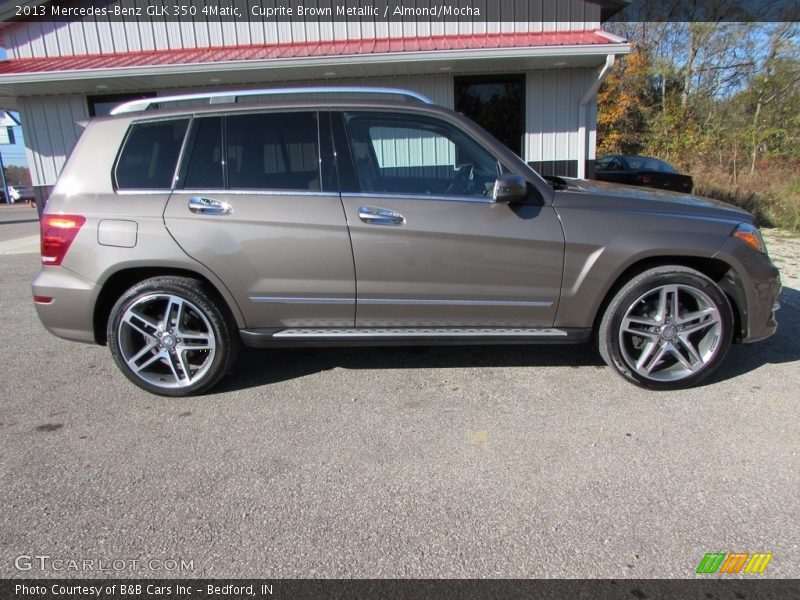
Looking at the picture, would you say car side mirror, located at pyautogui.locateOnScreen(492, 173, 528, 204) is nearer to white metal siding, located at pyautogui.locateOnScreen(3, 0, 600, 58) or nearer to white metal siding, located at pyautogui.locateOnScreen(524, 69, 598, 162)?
white metal siding, located at pyautogui.locateOnScreen(524, 69, 598, 162)

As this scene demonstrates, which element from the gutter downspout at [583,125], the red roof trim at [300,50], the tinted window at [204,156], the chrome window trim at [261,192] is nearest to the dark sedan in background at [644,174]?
the gutter downspout at [583,125]

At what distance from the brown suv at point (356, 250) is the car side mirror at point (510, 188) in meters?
0.08

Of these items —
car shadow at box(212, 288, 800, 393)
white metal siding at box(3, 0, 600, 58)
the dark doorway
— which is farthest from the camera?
the dark doorway

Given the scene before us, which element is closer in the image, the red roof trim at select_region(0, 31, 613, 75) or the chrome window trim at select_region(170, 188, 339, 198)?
the chrome window trim at select_region(170, 188, 339, 198)

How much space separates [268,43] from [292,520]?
9.26 meters

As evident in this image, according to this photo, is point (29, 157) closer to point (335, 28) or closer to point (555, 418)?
point (335, 28)

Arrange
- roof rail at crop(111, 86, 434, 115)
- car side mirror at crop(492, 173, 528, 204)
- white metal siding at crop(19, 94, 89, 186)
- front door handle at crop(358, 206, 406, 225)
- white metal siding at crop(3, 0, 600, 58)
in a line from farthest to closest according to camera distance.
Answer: white metal siding at crop(19, 94, 89, 186) < white metal siding at crop(3, 0, 600, 58) < roof rail at crop(111, 86, 434, 115) < front door handle at crop(358, 206, 406, 225) < car side mirror at crop(492, 173, 528, 204)

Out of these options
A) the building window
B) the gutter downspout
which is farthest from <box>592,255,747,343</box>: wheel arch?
the building window

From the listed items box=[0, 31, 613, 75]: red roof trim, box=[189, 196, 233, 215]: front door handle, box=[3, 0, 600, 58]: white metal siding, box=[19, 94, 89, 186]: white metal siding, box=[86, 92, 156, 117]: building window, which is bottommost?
box=[189, 196, 233, 215]: front door handle

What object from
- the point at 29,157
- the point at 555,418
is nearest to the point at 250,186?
the point at 555,418

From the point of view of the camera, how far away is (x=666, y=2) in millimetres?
27547

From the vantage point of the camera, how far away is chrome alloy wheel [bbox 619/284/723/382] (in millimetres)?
3426

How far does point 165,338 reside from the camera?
3533 millimetres

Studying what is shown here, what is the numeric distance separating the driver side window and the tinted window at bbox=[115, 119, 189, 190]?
1.19 metres
